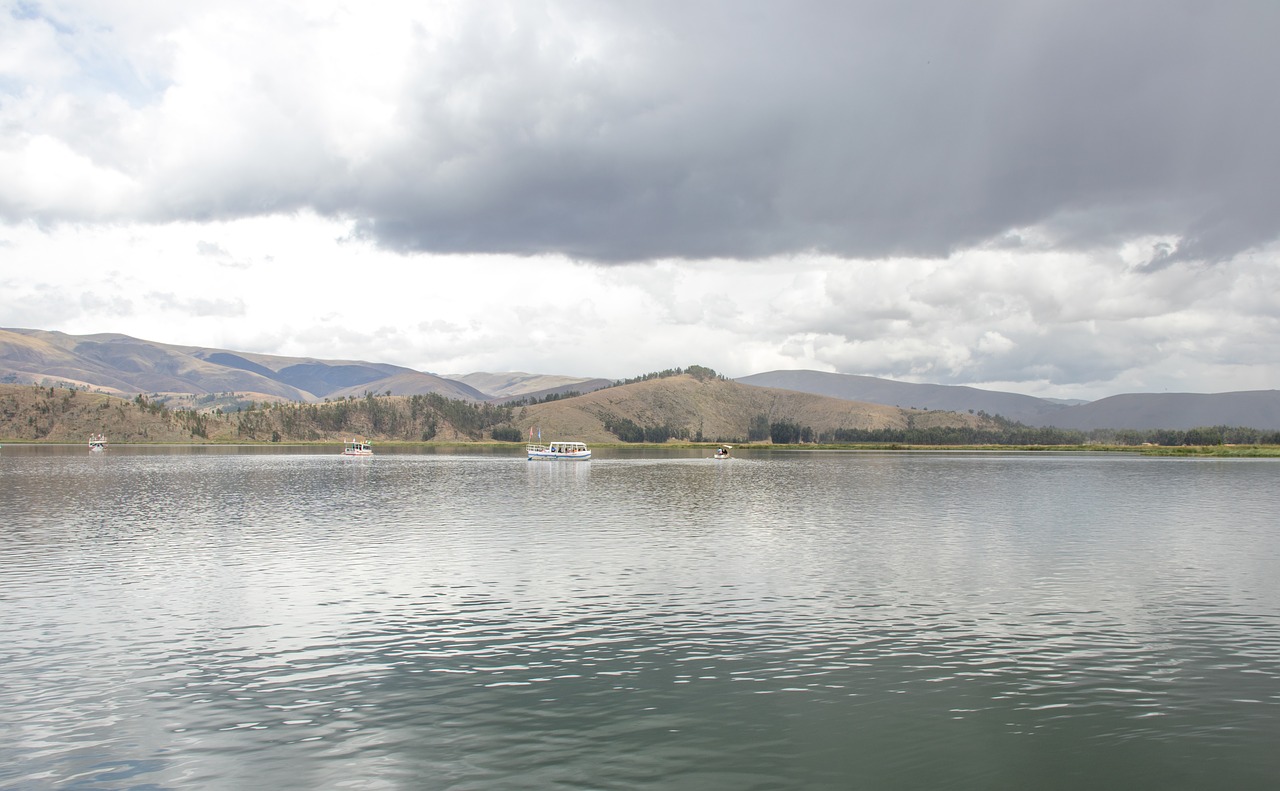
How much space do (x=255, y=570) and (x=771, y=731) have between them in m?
34.2

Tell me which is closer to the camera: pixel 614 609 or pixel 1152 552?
pixel 614 609

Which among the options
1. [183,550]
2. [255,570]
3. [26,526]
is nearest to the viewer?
[255,570]

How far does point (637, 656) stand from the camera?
30.9 metres

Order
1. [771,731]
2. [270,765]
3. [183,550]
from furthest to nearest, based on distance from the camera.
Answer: [183,550] < [771,731] < [270,765]

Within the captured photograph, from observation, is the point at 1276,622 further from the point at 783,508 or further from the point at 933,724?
the point at 783,508

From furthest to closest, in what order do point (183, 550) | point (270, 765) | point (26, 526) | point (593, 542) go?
point (26, 526)
point (593, 542)
point (183, 550)
point (270, 765)

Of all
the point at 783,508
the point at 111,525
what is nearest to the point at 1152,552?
the point at 783,508

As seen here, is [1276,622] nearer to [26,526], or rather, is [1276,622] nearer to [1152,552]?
[1152,552]

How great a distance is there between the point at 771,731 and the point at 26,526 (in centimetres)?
6568

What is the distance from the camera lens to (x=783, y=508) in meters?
85.5

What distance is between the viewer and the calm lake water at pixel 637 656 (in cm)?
2144

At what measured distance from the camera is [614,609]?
38.8m

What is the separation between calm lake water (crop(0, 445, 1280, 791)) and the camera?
70.3 feet

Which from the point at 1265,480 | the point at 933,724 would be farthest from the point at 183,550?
the point at 1265,480
